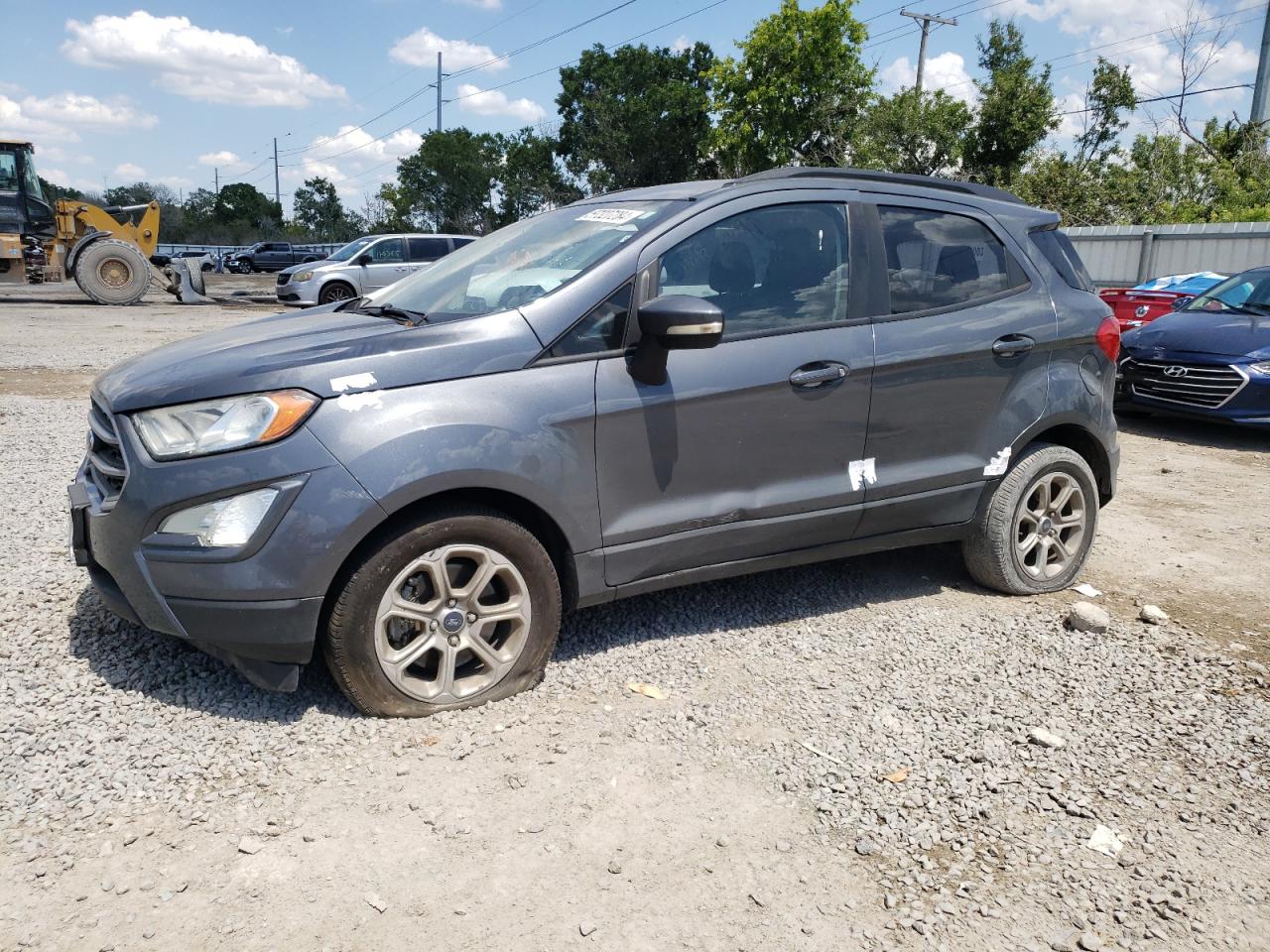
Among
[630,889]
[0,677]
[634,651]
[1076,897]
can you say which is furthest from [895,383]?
[0,677]

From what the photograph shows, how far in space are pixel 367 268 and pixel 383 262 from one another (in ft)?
1.20

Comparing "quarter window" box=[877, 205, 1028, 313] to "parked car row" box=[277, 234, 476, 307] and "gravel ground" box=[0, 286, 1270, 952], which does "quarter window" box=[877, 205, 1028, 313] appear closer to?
"gravel ground" box=[0, 286, 1270, 952]

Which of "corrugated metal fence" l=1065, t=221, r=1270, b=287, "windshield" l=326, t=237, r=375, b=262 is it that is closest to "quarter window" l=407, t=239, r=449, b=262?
"windshield" l=326, t=237, r=375, b=262

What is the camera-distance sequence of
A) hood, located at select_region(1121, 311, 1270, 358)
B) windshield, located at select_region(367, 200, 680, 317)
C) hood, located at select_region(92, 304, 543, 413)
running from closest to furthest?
hood, located at select_region(92, 304, 543, 413), windshield, located at select_region(367, 200, 680, 317), hood, located at select_region(1121, 311, 1270, 358)

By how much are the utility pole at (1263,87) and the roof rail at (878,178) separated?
27.3 m

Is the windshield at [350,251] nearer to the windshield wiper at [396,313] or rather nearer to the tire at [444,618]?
the windshield wiper at [396,313]

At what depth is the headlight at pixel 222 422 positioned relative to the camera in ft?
10.1

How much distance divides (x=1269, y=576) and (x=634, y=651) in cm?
345

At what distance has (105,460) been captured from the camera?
3396mm

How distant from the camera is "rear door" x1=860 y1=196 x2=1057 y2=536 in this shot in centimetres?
411

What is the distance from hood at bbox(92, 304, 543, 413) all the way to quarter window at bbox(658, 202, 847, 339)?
0.71 m

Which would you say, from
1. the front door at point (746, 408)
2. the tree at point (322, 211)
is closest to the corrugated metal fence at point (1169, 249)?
the front door at point (746, 408)

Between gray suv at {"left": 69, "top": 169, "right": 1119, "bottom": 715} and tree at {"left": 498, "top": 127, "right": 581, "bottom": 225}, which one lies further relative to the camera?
tree at {"left": 498, "top": 127, "right": 581, "bottom": 225}

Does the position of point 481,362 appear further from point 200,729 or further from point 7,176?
point 7,176
